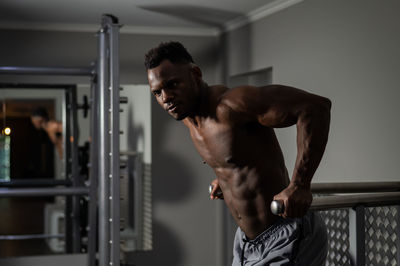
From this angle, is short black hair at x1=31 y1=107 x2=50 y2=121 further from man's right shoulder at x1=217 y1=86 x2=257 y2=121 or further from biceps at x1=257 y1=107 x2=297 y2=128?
biceps at x1=257 y1=107 x2=297 y2=128

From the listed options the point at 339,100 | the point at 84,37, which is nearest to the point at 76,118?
the point at 84,37

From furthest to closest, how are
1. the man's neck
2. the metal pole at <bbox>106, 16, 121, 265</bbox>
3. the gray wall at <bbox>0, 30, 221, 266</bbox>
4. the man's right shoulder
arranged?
the gray wall at <bbox>0, 30, 221, 266</bbox>, the metal pole at <bbox>106, 16, 121, 265</bbox>, the man's neck, the man's right shoulder

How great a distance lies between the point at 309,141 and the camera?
153cm

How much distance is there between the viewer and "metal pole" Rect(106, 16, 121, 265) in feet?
11.1

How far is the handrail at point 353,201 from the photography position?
1.92 m

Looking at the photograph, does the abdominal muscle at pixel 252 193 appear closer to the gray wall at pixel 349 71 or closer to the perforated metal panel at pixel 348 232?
the perforated metal panel at pixel 348 232

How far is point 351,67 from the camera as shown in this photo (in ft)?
11.8

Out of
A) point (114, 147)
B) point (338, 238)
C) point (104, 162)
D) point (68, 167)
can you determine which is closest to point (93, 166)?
point (104, 162)

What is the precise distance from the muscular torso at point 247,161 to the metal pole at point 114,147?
1.65 meters

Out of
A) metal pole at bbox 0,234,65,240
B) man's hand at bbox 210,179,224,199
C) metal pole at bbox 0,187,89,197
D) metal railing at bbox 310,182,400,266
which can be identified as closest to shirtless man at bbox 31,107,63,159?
metal pole at bbox 0,234,65,240

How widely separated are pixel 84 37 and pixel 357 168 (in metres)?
2.72

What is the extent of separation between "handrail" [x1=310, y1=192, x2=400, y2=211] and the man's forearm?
0.37 m

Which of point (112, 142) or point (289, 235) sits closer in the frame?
point (289, 235)

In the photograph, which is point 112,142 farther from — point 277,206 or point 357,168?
point 277,206
